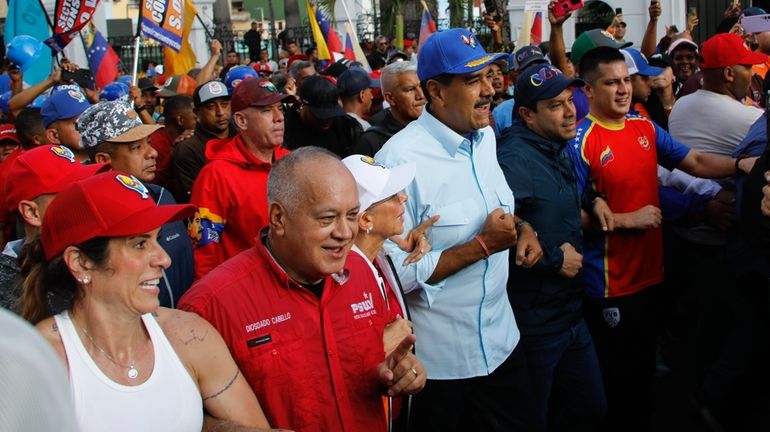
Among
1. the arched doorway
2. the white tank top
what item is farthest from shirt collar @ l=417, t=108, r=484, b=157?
the arched doorway

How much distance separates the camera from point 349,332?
114 inches

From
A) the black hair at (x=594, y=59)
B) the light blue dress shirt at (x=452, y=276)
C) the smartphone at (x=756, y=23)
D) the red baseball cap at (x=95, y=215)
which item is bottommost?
the light blue dress shirt at (x=452, y=276)

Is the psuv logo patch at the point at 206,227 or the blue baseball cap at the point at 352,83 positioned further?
the blue baseball cap at the point at 352,83

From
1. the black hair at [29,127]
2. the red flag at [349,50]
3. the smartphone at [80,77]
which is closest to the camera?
the black hair at [29,127]

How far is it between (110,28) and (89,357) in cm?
3489

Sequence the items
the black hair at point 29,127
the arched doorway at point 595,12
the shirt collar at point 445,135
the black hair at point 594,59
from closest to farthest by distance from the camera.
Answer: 1. the shirt collar at point 445,135
2. the black hair at point 594,59
3. the black hair at point 29,127
4. the arched doorway at point 595,12

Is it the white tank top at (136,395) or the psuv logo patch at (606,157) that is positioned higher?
the psuv logo patch at (606,157)

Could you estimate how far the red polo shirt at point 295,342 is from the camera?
2746mm

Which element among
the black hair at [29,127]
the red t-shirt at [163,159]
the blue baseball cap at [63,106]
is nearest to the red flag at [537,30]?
the red t-shirt at [163,159]

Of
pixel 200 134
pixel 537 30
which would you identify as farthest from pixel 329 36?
pixel 200 134

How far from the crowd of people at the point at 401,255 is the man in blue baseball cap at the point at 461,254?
1 centimetres

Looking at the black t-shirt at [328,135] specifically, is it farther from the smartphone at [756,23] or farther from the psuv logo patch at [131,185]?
the psuv logo patch at [131,185]

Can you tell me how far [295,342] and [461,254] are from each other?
4.05 feet

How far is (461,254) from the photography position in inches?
150
